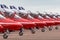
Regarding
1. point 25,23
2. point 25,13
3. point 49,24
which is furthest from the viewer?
point 49,24

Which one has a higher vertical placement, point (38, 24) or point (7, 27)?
point (7, 27)

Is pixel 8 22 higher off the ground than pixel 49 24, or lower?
higher

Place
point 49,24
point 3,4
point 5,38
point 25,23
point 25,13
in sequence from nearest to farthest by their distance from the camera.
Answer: point 5,38, point 25,23, point 3,4, point 25,13, point 49,24

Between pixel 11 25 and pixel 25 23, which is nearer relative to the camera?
pixel 11 25

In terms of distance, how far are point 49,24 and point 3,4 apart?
7.21 m

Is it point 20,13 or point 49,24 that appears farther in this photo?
point 49,24

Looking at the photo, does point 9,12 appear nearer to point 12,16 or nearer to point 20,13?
point 12,16

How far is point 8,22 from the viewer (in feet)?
72.8

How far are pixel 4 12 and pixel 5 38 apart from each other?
7.45 metres

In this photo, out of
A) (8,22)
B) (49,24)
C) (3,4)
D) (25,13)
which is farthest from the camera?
(49,24)

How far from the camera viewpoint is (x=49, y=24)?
35.9m

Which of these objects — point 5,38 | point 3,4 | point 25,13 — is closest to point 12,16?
point 3,4

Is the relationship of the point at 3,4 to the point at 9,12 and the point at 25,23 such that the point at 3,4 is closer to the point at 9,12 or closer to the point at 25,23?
the point at 9,12

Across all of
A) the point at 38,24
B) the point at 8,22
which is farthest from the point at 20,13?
the point at 8,22
